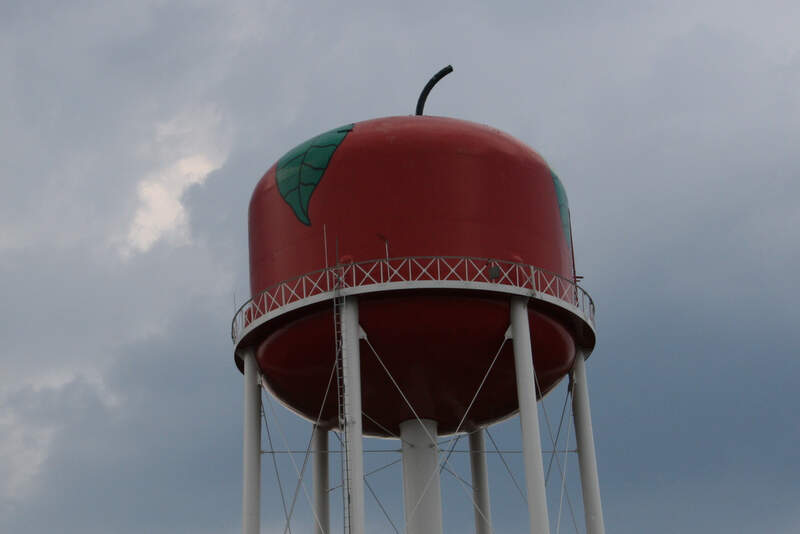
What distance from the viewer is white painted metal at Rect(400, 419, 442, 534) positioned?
26906mm

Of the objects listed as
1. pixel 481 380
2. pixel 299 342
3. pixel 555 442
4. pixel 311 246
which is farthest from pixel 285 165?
pixel 555 442

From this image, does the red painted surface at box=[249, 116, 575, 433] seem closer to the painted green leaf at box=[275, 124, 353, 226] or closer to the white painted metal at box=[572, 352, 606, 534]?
the painted green leaf at box=[275, 124, 353, 226]

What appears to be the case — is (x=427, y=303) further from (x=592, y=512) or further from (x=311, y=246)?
(x=592, y=512)

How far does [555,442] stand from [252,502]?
261 inches

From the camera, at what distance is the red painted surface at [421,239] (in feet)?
77.2

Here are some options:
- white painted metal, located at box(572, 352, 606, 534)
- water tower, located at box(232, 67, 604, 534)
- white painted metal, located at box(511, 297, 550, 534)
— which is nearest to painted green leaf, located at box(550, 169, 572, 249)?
water tower, located at box(232, 67, 604, 534)

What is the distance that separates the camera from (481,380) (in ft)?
82.8

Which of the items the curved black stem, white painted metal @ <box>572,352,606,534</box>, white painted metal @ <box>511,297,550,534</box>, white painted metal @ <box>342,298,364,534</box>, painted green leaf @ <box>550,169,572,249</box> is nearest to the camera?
white painted metal @ <box>342,298,364,534</box>

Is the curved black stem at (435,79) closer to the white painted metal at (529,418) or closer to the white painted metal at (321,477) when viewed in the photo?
the white painted metal at (529,418)

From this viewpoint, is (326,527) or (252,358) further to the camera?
(326,527)

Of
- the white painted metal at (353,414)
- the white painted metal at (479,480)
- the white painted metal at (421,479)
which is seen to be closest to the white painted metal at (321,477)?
the white painted metal at (421,479)

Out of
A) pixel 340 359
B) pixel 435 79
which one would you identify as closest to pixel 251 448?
pixel 340 359

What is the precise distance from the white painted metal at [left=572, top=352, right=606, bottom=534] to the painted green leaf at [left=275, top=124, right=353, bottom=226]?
6.98 metres

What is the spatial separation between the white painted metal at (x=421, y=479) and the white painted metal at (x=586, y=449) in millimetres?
3283
